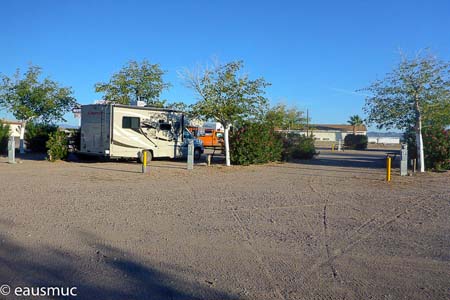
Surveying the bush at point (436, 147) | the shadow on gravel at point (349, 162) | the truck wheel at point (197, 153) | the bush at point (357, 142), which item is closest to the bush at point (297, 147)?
the shadow on gravel at point (349, 162)

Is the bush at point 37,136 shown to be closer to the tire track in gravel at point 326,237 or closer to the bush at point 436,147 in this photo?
the tire track in gravel at point 326,237

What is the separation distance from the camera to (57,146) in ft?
68.3

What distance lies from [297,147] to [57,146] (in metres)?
13.5

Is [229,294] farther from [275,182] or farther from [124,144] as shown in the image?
[124,144]

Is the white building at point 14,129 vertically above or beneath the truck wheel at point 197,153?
above

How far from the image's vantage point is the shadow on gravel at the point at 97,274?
4.40 metres

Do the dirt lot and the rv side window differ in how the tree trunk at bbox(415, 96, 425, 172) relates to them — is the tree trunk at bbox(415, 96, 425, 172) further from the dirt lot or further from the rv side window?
the rv side window

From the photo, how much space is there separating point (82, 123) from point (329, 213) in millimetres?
14740

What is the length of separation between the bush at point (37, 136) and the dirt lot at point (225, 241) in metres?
14.2

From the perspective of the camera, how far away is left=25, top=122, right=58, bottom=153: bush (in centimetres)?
2577

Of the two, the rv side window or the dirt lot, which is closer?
the dirt lot

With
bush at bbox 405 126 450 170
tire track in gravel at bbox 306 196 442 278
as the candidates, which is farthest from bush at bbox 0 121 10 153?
tire track in gravel at bbox 306 196 442 278

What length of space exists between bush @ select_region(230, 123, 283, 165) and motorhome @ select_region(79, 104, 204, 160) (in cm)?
308

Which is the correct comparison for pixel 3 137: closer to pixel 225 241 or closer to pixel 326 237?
pixel 225 241
